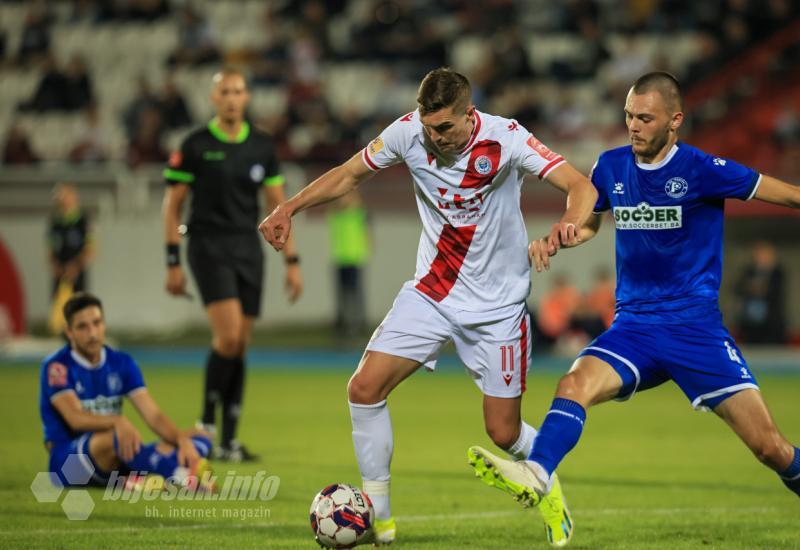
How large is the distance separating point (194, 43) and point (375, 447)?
18.7 meters

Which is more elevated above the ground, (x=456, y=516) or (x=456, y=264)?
(x=456, y=264)

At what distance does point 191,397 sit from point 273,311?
24.1 ft

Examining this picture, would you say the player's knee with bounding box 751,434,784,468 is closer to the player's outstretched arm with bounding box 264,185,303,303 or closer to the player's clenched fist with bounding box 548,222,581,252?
the player's clenched fist with bounding box 548,222,581,252

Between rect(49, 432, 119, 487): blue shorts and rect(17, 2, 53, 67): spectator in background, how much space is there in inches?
710

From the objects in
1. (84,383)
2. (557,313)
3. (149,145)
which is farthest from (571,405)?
(149,145)

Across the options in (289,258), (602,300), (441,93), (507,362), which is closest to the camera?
(441,93)

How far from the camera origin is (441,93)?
5848 millimetres

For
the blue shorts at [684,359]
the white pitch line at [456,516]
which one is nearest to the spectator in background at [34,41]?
the white pitch line at [456,516]

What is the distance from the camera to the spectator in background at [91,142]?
21875mm

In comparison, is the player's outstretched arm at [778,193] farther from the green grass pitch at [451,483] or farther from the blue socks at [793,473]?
the green grass pitch at [451,483]

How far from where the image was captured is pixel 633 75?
70.3 feet

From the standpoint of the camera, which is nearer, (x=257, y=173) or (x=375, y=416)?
(x=375, y=416)

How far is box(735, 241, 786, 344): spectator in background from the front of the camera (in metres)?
18.1

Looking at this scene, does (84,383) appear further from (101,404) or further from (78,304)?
(78,304)
